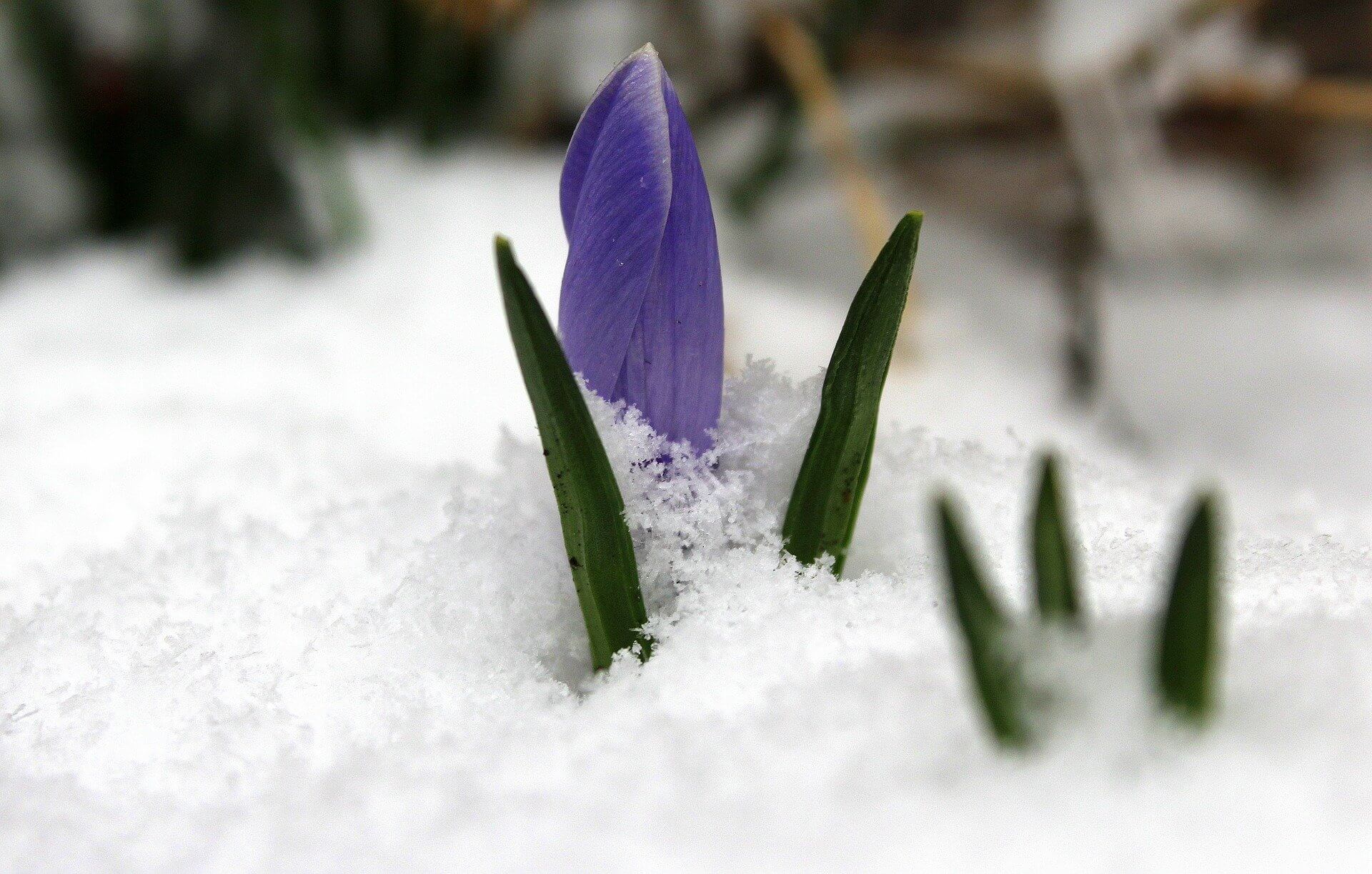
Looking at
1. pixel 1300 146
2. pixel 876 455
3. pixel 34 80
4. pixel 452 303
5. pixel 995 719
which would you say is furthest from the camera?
pixel 1300 146

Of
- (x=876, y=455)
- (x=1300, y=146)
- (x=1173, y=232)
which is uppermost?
(x=1300, y=146)

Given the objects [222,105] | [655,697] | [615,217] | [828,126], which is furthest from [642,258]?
[222,105]

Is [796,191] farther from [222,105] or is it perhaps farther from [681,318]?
[681,318]

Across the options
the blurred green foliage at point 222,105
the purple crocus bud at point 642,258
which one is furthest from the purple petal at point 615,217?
the blurred green foliage at point 222,105

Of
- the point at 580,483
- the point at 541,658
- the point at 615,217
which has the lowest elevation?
the point at 541,658

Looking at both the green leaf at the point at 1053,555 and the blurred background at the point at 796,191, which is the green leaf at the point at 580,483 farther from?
the blurred background at the point at 796,191

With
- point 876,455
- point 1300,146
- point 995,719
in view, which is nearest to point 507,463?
point 876,455

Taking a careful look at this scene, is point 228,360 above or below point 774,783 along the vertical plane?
below

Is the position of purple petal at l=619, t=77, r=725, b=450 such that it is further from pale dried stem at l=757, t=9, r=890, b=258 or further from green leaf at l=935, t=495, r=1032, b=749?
pale dried stem at l=757, t=9, r=890, b=258

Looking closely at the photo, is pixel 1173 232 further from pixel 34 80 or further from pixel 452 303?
pixel 34 80
